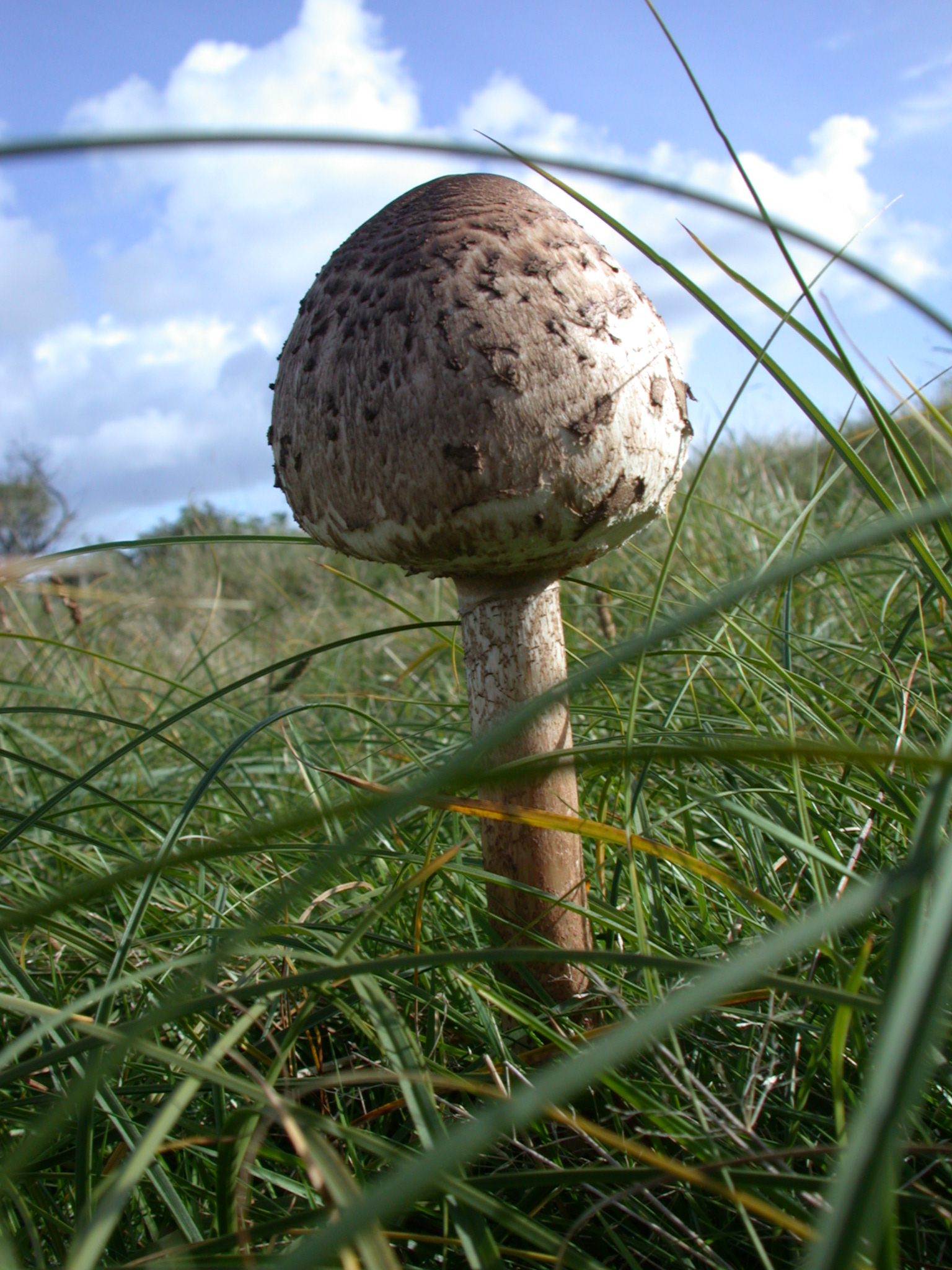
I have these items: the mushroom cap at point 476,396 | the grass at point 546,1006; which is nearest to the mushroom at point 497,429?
the mushroom cap at point 476,396

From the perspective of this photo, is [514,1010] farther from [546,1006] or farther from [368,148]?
[368,148]

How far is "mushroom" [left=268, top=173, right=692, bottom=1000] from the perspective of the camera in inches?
48.1

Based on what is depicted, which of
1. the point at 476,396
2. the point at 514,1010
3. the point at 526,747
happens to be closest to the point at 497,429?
the point at 476,396

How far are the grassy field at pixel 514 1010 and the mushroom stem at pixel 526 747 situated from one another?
2.7 inches

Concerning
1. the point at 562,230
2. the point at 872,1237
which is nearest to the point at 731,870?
the point at 872,1237

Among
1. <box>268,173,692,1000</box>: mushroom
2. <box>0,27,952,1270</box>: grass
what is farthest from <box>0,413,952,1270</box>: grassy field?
<box>268,173,692,1000</box>: mushroom

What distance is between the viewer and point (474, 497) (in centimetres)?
122

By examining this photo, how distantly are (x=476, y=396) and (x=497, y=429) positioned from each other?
0.06 metres

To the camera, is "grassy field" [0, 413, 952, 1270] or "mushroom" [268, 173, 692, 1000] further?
"mushroom" [268, 173, 692, 1000]

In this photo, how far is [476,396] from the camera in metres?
1.21

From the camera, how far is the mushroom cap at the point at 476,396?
47.9 inches

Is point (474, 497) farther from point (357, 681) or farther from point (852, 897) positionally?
point (357, 681)

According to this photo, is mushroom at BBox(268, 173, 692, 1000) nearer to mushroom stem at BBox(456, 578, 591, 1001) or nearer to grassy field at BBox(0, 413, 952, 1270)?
mushroom stem at BBox(456, 578, 591, 1001)

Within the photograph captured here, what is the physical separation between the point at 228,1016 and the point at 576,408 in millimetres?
1204
